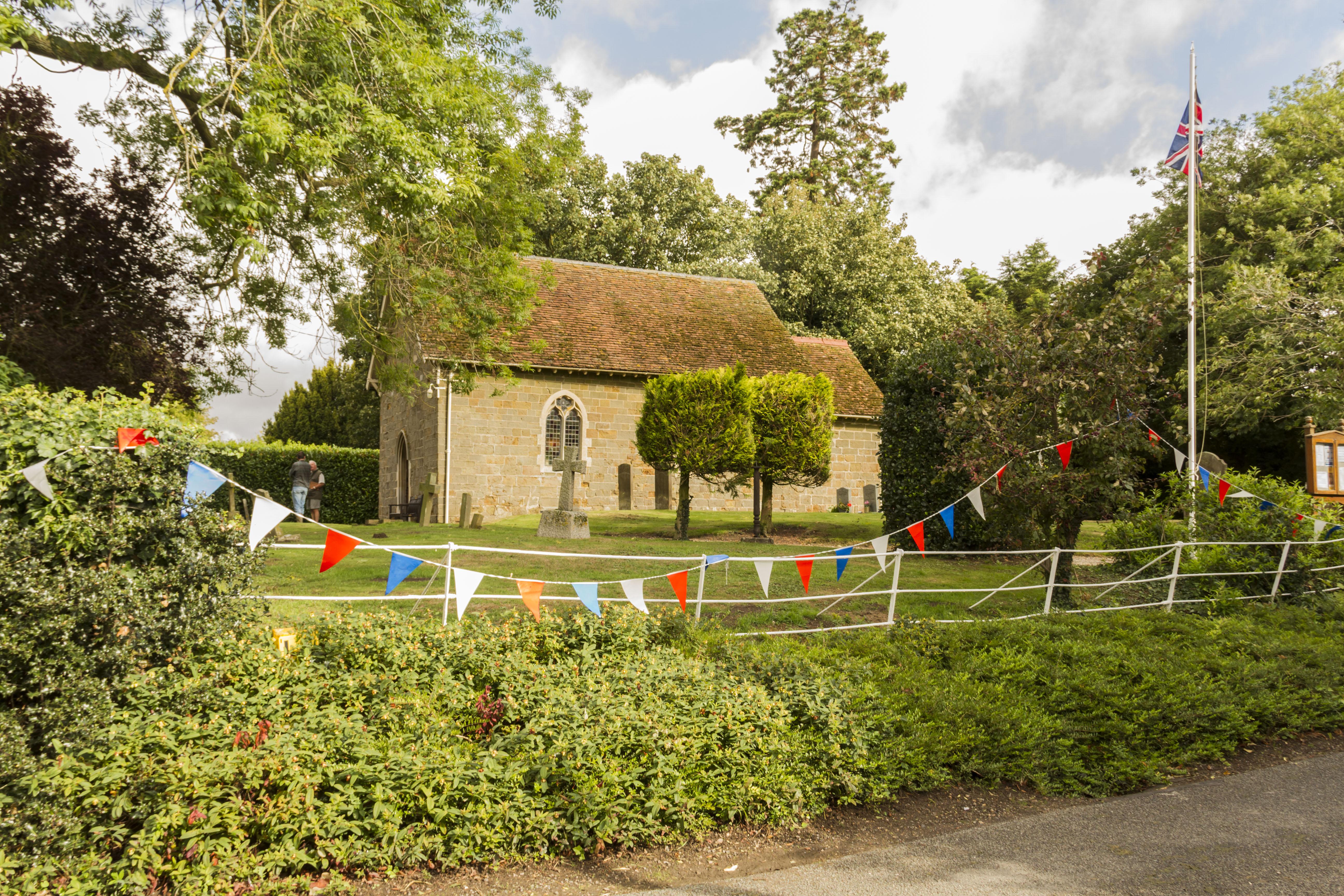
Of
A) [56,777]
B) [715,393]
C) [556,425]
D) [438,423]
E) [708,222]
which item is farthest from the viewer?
[708,222]

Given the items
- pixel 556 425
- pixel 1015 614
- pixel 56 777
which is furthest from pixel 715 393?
pixel 56 777

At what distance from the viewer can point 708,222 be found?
33.0m

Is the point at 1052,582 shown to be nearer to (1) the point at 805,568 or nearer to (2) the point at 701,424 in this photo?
(1) the point at 805,568

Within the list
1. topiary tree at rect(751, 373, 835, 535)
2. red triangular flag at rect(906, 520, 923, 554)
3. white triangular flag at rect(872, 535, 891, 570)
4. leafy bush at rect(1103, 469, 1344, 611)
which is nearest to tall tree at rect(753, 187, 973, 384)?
topiary tree at rect(751, 373, 835, 535)

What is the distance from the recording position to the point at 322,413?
152 ft

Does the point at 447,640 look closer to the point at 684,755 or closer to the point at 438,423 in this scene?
the point at 684,755

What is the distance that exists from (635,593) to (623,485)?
16.0 metres

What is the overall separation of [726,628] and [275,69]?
878 centimetres

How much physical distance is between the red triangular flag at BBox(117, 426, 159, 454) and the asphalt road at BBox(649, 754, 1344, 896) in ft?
13.7

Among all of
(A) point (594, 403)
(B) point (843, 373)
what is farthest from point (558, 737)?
(B) point (843, 373)

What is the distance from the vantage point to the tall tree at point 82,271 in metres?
11.1

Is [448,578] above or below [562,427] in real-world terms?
below

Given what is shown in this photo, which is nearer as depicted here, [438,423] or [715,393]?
[715,393]

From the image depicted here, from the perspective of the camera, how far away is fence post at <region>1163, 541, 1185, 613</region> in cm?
977
